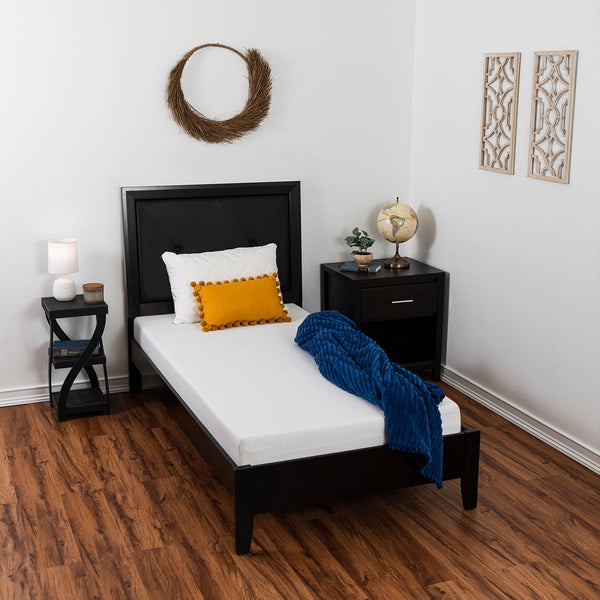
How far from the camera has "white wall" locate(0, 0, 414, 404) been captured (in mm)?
3924

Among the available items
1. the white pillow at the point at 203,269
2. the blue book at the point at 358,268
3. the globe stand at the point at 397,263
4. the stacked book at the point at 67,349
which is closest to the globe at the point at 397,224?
the globe stand at the point at 397,263

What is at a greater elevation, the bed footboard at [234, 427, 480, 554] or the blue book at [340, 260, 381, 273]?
the blue book at [340, 260, 381, 273]

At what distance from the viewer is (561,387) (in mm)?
3645

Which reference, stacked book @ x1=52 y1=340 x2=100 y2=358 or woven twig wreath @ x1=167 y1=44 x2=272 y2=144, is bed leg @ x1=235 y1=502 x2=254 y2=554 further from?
woven twig wreath @ x1=167 y1=44 x2=272 y2=144

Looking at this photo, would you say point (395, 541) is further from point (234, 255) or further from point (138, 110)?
point (138, 110)

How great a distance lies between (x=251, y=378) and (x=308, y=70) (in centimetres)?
193

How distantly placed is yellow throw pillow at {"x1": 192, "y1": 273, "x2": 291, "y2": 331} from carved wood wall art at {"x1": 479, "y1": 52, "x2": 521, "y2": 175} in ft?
4.14

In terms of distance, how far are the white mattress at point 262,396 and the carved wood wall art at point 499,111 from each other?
4.25ft

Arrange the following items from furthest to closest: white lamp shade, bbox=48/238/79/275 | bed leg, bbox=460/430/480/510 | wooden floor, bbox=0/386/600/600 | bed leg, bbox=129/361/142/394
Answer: bed leg, bbox=129/361/142/394
white lamp shade, bbox=48/238/79/275
bed leg, bbox=460/430/480/510
wooden floor, bbox=0/386/600/600

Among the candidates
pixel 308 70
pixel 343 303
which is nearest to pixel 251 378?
pixel 343 303

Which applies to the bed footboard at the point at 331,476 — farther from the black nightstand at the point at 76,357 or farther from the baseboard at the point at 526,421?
the black nightstand at the point at 76,357

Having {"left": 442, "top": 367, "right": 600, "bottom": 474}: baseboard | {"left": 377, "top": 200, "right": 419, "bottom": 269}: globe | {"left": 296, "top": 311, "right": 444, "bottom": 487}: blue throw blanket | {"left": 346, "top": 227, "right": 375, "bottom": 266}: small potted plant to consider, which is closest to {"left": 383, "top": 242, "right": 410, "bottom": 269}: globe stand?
{"left": 377, "top": 200, "right": 419, "bottom": 269}: globe

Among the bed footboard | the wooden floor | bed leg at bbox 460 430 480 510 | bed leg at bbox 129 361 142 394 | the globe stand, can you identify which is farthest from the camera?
the globe stand

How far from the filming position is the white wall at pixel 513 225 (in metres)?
3.40
